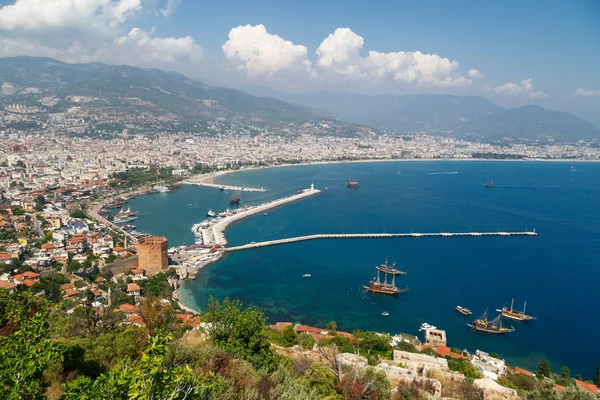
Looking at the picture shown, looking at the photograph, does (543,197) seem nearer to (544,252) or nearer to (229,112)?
(544,252)

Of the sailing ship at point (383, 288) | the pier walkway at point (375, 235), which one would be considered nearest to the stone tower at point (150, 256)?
the pier walkway at point (375, 235)

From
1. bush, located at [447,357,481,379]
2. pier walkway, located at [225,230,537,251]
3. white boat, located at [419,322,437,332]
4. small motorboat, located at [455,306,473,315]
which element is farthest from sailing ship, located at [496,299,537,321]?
pier walkway, located at [225,230,537,251]

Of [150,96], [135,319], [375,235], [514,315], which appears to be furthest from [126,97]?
[514,315]

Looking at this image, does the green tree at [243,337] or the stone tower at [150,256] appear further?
the stone tower at [150,256]

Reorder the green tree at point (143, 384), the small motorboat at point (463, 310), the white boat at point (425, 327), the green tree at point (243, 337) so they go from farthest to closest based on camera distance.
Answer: the small motorboat at point (463, 310) < the white boat at point (425, 327) < the green tree at point (243, 337) < the green tree at point (143, 384)

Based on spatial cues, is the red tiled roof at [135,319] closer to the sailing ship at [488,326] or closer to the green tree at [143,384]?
the green tree at [143,384]

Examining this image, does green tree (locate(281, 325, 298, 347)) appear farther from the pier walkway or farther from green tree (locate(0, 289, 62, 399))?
the pier walkway
